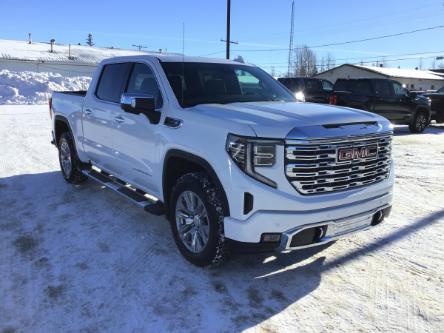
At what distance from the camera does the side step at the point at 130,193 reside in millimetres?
4465

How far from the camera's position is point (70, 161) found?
679 centimetres

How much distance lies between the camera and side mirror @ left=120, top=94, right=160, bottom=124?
4.13 meters

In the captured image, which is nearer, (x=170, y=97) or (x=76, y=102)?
(x=170, y=97)

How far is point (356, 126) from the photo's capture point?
3.64m

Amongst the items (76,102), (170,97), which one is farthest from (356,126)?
(76,102)

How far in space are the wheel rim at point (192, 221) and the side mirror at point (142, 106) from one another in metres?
0.90

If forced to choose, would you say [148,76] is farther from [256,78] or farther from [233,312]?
[233,312]

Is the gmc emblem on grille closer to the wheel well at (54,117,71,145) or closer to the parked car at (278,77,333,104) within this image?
the wheel well at (54,117,71,145)

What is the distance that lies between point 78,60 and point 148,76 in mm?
37202

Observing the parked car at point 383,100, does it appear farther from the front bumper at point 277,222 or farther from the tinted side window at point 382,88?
the front bumper at point 277,222

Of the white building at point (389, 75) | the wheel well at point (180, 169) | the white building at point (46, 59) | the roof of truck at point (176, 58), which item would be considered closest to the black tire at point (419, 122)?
the roof of truck at point (176, 58)

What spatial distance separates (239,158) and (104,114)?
2.71m

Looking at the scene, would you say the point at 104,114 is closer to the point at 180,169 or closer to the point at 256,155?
the point at 180,169

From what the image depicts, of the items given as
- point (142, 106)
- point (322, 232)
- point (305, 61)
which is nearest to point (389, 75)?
point (305, 61)
